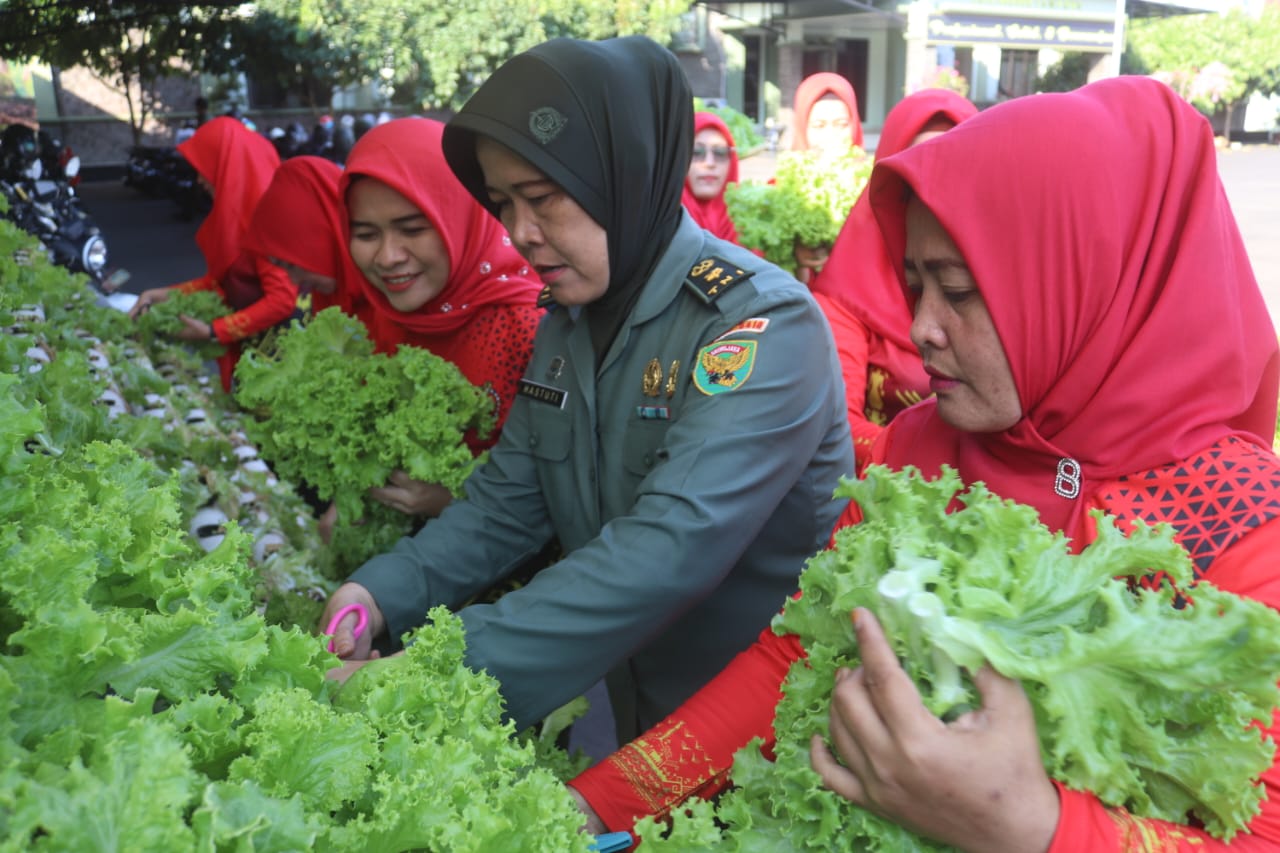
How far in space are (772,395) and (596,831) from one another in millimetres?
859

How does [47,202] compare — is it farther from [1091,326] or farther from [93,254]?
[1091,326]

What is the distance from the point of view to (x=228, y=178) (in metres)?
6.08

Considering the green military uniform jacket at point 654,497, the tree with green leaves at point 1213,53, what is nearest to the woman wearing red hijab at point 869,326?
the green military uniform jacket at point 654,497

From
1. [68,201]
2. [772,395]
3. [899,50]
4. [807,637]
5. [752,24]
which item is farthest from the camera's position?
[899,50]

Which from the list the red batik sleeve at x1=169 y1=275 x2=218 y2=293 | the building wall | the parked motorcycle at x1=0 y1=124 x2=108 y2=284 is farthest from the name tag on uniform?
the building wall

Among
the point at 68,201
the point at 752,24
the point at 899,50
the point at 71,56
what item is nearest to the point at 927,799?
the point at 68,201

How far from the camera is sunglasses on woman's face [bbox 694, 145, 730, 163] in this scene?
21.5ft

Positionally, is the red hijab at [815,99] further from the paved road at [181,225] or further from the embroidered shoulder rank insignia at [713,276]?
the paved road at [181,225]

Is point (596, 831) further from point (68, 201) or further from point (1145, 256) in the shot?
point (68, 201)

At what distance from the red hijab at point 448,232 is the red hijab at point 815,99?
11.6ft

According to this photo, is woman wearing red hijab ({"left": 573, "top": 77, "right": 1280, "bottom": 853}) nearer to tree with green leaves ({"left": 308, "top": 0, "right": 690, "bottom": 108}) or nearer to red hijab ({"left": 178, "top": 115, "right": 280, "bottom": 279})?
red hijab ({"left": 178, "top": 115, "right": 280, "bottom": 279})

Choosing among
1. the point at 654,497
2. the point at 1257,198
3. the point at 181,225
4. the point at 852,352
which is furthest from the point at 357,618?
the point at 1257,198

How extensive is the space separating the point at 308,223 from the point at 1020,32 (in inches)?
1232

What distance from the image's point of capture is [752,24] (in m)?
33.4
